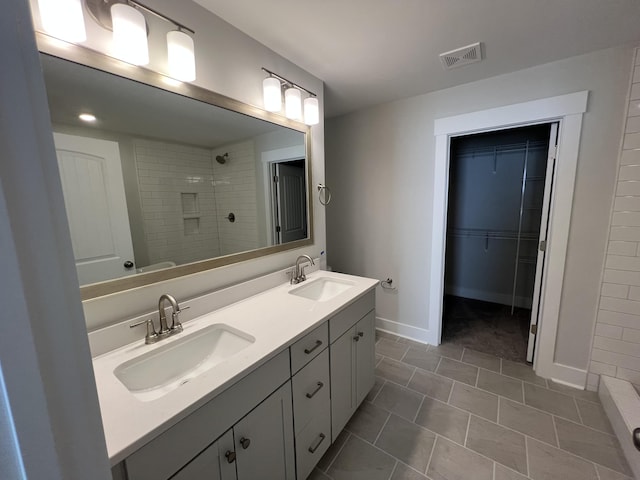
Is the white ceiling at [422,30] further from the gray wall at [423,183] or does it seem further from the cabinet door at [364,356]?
the cabinet door at [364,356]

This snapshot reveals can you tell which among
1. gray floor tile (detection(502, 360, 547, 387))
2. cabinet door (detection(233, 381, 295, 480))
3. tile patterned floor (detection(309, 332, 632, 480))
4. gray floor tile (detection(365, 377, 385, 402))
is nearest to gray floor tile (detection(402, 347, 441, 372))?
tile patterned floor (detection(309, 332, 632, 480))

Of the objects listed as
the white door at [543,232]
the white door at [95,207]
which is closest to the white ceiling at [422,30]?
the white door at [543,232]

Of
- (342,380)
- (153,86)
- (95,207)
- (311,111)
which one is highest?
(311,111)

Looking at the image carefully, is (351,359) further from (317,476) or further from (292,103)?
(292,103)

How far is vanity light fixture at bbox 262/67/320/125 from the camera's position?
1567 mm

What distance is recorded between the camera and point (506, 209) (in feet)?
10.7

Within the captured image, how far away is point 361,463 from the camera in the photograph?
144 cm

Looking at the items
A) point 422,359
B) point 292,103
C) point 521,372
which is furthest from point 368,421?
point 292,103

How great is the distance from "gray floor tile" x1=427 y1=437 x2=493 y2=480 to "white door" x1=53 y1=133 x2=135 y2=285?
71.8 inches

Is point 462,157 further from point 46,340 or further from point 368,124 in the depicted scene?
point 46,340

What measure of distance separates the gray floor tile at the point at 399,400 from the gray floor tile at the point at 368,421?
0.06 m

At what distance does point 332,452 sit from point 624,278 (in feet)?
7.09

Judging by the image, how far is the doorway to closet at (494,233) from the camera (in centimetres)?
295

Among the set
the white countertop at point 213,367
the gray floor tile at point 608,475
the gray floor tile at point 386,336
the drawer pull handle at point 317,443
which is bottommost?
the gray floor tile at point 608,475
